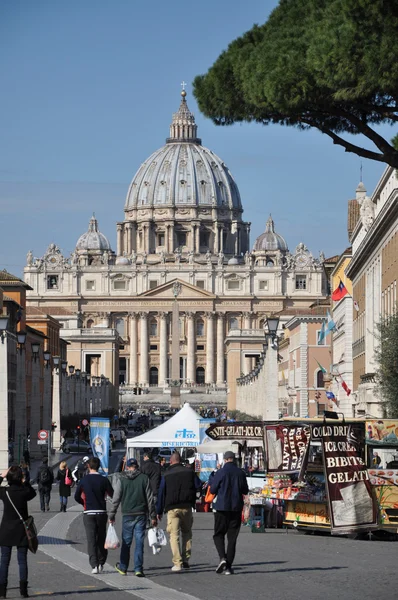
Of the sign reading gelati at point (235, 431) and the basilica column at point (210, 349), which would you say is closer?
the sign reading gelati at point (235, 431)


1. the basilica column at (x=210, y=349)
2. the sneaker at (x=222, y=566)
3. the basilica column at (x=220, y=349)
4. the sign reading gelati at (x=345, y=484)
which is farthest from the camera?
the basilica column at (x=220, y=349)

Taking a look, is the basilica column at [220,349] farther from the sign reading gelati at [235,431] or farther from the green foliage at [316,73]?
the green foliage at [316,73]

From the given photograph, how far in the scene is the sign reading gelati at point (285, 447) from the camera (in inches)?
890

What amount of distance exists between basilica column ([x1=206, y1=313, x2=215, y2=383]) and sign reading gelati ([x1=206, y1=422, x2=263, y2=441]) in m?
149

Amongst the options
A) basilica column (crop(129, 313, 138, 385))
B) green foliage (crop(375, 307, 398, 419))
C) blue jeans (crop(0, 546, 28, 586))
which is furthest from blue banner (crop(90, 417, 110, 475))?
basilica column (crop(129, 313, 138, 385))

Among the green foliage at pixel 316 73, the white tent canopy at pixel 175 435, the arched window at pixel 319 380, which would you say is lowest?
the white tent canopy at pixel 175 435

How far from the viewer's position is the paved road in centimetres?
1434

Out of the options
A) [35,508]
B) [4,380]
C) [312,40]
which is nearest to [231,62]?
[312,40]

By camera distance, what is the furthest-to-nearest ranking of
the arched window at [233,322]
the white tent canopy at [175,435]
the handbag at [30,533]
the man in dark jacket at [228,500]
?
1. the arched window at [233,322]
2. the white tent canopy at [175,435]
3. the man in dark jacket at [228,500]
4. the handbag at [30,533]

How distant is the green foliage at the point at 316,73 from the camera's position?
16672mm

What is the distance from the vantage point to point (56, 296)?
17575 cm

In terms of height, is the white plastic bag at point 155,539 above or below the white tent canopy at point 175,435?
below

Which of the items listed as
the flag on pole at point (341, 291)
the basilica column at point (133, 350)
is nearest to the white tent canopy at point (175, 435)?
the flag on pole at point (341, 291)

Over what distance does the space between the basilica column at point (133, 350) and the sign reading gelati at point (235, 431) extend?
150 meters
